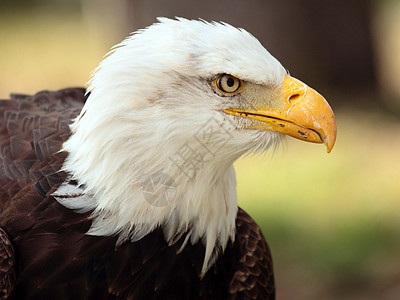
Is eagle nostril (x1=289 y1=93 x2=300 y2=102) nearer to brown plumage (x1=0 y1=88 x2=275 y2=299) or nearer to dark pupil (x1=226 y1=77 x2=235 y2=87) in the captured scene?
dark pupil (x1=226 y1=77 x2=235 y2=87)

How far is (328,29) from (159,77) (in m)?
6.44

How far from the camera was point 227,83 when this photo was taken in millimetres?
2543

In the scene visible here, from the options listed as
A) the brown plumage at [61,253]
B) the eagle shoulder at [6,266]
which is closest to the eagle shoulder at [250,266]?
the brown plumage at [61,253]

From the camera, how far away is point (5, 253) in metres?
2.69

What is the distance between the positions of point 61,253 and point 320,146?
524 cm

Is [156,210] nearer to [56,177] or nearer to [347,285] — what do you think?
[56,177]

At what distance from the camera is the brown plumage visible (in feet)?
9.07

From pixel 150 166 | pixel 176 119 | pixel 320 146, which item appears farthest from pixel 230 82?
pixel 320 146

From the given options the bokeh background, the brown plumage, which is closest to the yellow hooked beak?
the brown plumage

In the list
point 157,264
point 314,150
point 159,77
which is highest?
point 159,77

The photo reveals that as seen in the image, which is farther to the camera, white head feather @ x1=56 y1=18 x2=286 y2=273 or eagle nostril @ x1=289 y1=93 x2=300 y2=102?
eagle nostril @ x1=289 y1=93 x2=300 y2=102

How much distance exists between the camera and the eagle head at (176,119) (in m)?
2.53

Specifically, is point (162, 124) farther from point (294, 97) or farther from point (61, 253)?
point (61, 253)

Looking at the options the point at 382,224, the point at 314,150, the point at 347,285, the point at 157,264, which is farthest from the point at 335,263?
the point at 157,264
